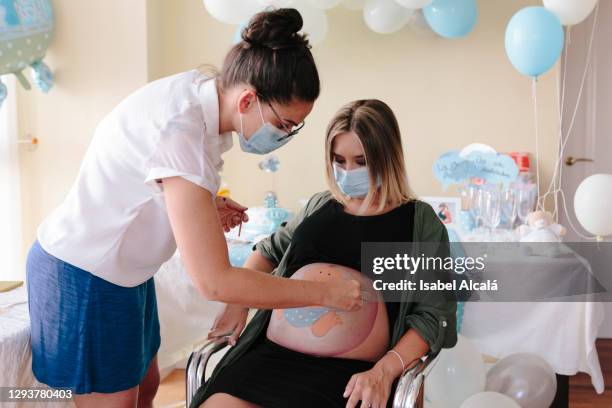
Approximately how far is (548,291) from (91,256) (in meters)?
1.93

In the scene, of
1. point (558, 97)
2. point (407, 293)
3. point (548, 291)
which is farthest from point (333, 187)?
point (558, 97)

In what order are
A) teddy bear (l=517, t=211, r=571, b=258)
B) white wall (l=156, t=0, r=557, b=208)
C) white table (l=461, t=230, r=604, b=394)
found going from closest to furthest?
white table (l=461, t=230, r=604, b=394) → teddy bear (l=517, t=211, r=571, b=258) → white wall (l=156, t=0, r=557, b=208)

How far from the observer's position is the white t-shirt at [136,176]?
4.21 feet

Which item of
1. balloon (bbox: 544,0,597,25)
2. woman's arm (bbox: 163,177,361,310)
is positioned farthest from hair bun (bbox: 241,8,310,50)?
balloon (bbox: 544,0,597,25)

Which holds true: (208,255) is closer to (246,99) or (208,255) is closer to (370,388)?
(246,99)

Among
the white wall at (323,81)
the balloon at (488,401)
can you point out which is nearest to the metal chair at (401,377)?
the balloon at (488,401)

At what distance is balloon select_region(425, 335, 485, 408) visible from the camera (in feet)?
7.84

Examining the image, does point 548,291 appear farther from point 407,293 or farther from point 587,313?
point 407,293

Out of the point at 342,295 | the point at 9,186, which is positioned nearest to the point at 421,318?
the point at 342,295

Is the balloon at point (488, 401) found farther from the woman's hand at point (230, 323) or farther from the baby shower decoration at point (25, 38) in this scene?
the baby shower decoration at point (25, 38)

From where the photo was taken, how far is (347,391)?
150cm

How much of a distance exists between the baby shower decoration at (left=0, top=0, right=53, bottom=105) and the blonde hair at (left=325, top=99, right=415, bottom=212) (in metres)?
1.89

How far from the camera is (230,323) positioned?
70.3 inches

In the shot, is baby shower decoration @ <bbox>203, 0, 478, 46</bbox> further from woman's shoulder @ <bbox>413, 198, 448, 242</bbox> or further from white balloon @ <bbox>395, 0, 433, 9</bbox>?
woman's shoulder @ <bbox>413, 198, 448, 242</bbox>
